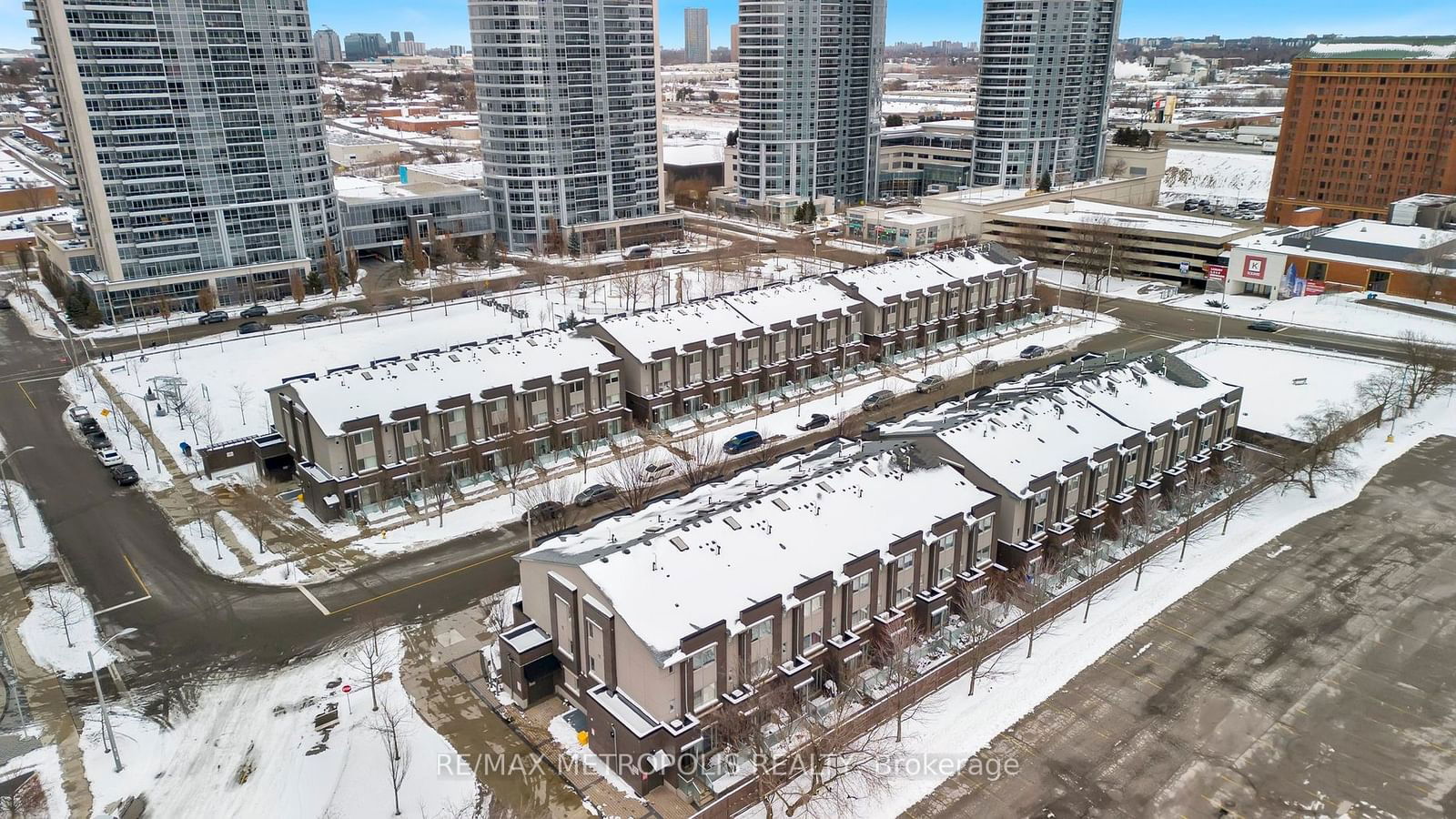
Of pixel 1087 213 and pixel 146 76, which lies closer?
pixel 146 76

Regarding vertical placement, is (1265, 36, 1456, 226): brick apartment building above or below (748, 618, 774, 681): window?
above

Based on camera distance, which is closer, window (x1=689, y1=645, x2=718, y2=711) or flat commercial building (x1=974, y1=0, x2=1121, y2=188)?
window (x1=689, y1=645, x2=718, y2=711)

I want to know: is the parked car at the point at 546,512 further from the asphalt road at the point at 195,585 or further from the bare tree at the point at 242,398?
the bare tree at the point at 242,398

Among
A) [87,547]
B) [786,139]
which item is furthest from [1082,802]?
[786,139]

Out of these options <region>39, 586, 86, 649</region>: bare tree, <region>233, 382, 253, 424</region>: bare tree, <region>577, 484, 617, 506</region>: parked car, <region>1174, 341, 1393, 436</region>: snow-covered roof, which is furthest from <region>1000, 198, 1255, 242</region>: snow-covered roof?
<region>39, 586, 86, 649</region>: bare tree

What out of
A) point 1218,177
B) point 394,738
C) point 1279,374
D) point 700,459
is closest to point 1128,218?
point 1279,374

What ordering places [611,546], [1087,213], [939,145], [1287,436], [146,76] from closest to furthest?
[611,546] → [1287,436] → [146,76] → [1087,213] → [939,145]

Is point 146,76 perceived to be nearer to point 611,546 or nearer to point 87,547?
point 87,547

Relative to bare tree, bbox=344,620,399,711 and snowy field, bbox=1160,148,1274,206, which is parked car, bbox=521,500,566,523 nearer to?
bare tree, bbox=344,620,399,711
